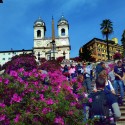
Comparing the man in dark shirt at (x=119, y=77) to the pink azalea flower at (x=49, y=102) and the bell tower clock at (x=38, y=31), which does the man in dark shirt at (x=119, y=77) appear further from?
the bell tower clock at (x=38, y=31)

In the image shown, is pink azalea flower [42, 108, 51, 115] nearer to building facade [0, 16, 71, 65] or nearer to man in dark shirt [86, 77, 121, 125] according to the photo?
man in dark shirt [86, 77, 121, 125]

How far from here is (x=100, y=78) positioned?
9.41 m

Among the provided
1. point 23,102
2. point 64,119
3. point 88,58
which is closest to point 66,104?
point 64,119

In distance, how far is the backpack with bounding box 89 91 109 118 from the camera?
29.2ft

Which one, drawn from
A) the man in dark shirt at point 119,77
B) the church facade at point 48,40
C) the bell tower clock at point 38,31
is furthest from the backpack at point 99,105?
the bell tower clock at point 38,31

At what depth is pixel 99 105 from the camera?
A: 896cm

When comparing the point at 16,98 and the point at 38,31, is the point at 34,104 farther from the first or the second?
the point at 38,31

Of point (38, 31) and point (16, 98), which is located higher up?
point (38, 31)

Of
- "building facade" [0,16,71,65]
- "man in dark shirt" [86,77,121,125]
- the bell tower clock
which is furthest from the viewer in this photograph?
the bell tower clock

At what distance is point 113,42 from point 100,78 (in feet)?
556

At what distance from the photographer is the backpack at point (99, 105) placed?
891 cm

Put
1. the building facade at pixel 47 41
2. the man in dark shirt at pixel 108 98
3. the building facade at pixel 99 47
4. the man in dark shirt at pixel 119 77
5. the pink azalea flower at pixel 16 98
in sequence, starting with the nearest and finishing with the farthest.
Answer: the man in dark shirt at pixel 108 98
the pink azalea flower at pixel 16 98
the man in dark shirt at pixel 119 77
the building facade at pixel 47 41
the building facade at pixel 99 47

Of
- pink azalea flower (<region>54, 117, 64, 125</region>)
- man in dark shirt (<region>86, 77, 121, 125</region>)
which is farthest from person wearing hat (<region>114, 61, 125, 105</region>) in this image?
pink azalea flower (<region>54, 117, 64, 125</region>)

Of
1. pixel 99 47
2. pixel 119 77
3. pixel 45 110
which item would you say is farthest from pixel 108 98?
pixel 99 47
